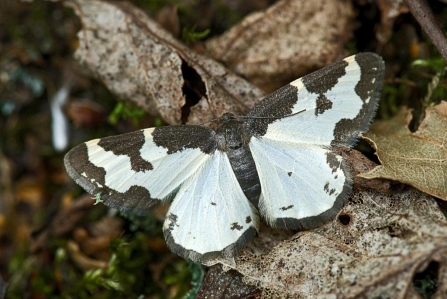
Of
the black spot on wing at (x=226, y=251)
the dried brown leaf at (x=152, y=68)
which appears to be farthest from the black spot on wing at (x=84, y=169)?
the dried brown leaf at (x=152, y=68)

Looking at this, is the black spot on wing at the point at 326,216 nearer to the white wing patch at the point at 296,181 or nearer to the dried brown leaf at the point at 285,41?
the white wing patch at the point at 296,181

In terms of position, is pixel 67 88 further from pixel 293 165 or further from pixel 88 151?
pixel 293 165

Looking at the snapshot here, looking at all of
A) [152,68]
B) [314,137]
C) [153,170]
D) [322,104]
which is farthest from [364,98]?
[152,68]

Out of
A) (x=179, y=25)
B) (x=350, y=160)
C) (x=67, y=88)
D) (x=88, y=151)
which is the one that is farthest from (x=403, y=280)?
(x=67, y=88)

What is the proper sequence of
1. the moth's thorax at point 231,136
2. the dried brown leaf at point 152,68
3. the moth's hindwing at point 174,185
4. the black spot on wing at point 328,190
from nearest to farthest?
the black spot on wing at point 328,190
the moth's hindwing at point 174,185
the moth's thorax at point 231,136
the dried brown leaf at point 152,68

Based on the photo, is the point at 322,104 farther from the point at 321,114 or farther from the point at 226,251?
the point at 226,251
